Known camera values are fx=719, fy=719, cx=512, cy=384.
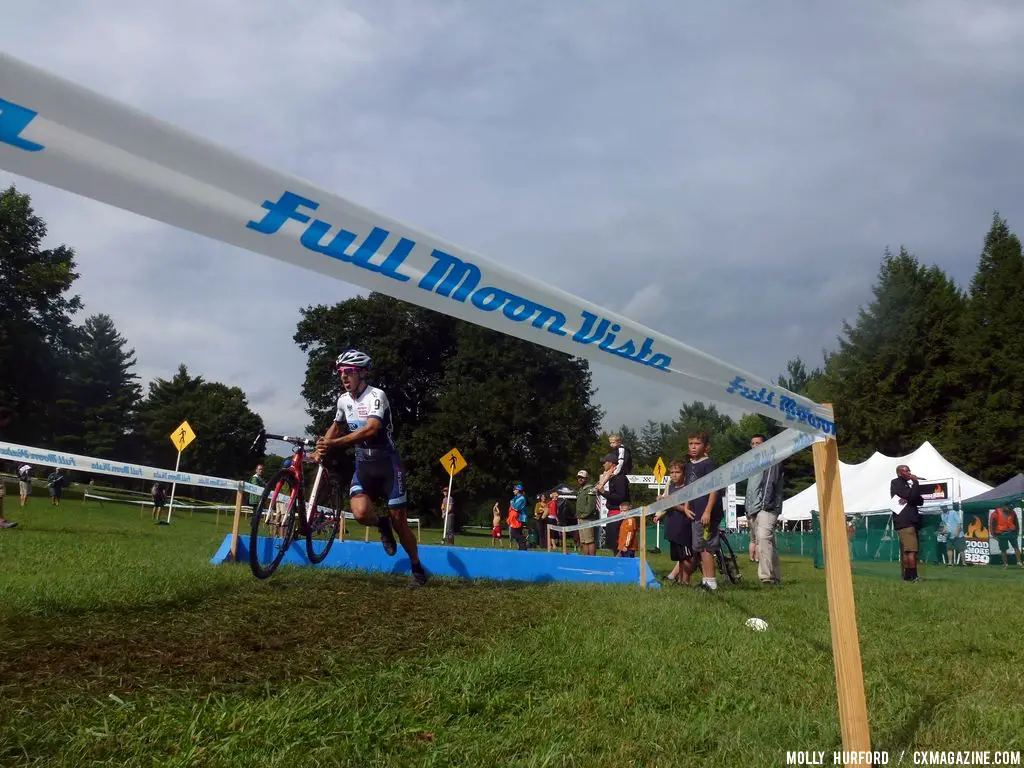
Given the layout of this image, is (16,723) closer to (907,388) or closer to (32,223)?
(32,223)

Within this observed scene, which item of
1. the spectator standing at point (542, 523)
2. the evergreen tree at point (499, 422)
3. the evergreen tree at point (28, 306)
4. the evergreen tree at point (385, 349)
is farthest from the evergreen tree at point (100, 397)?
the spectator standing at point (542, 523)

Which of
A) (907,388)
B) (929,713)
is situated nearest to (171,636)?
(929,713)

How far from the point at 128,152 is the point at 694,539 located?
815 cm

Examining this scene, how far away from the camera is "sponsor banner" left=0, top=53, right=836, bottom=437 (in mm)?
1670

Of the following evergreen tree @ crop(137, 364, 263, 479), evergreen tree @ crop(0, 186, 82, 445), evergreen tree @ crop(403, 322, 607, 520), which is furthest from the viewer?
evergreen tree @ crop(137, 364, 263, 479)

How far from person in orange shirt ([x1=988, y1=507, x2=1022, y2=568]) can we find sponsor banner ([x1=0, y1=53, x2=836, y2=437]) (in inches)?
745

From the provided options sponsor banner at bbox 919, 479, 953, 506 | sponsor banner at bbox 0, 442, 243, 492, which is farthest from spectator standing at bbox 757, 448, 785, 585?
sponsor banner at bbox 919, 479, 953, 506

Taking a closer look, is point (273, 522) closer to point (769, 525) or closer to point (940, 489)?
point (769, 525)

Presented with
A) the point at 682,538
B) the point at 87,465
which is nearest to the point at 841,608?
the point at 682,538

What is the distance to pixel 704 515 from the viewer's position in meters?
8.77

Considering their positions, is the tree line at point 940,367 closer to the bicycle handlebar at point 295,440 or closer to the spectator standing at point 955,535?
the spectator standing at point 955,535

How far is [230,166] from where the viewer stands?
1.96m

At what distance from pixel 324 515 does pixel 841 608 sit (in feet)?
18.5

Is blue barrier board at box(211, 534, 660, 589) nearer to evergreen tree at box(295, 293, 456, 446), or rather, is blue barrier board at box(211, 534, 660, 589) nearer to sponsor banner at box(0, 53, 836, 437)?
sponsor banner at box(0, 53, 836, 437)
